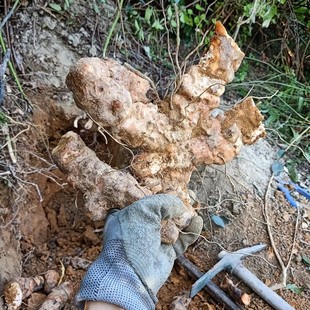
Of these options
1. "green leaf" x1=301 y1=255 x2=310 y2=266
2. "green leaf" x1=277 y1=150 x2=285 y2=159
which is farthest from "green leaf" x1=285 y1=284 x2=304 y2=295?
"green leaf" x1=277 y1=150 x2=285 y2=159

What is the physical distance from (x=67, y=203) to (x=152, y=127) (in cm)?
51

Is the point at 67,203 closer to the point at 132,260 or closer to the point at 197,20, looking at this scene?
the point at 132,260

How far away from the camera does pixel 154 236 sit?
116 cm

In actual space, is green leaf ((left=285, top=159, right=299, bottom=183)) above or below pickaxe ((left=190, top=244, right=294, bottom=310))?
above

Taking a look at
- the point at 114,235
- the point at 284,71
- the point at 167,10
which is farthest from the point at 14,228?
the point at 284,71

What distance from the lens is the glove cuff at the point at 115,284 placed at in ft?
3.31

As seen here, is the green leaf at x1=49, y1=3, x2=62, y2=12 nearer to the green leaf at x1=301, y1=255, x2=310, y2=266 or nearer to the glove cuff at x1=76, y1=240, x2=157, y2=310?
the glove cuff at x1=76, y1=240, x2=157, y2=310

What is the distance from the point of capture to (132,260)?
43.4 inches

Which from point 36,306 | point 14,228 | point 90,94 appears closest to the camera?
point 90,94

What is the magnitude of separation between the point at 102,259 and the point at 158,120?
485 mm

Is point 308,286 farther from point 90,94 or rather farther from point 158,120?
point 90,94

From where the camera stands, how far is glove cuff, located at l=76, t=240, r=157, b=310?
1.01 metres

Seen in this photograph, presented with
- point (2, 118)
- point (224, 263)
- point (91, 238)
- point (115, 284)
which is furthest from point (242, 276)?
point (2, 118)

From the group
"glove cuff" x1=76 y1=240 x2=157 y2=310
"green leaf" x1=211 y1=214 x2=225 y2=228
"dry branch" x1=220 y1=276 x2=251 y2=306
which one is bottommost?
"dry branch" x1=220 y1=276 x2=251 y2=306
